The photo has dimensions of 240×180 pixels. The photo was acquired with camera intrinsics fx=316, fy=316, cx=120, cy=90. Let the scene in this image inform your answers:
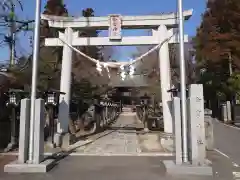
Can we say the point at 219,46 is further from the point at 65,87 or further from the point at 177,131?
the point at 177,131

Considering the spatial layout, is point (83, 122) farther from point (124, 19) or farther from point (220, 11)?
point (220, 11)

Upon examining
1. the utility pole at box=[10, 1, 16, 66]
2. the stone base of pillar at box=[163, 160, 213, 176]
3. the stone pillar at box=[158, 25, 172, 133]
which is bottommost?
the stone base of pillar at box=[163, 160, 213, 176]

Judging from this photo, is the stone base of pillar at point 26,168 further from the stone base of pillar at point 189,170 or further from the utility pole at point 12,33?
the utility pole at point 12,33

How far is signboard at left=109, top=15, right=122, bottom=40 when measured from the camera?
584 inches

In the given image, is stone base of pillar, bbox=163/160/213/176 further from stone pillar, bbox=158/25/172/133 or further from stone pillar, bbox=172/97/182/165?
stone pillar, bbox=158/25/172/133

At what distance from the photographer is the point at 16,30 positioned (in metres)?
15.6

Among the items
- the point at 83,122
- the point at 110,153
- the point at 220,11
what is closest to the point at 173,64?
the point at 220,11

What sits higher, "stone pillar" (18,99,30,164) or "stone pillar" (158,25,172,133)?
"stone pillar" (158,25,172,133)

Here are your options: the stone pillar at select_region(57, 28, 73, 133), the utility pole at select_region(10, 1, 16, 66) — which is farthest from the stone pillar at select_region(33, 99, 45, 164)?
the stone pillar at select_region(57, 28, 73, 133)

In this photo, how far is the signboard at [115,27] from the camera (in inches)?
584

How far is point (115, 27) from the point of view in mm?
14922

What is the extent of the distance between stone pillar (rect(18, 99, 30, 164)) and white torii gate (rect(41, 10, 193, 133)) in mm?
5415

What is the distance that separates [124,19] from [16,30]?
535cm

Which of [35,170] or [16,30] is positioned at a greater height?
[16,30]
